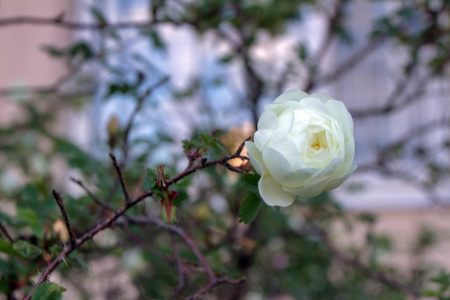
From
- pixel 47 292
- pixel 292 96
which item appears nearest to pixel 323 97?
pixel 292 96

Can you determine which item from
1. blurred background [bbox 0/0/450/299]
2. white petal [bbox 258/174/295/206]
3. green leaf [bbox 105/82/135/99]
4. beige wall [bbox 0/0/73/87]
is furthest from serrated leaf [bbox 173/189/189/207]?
beige wall [bbox 0/0/73/87]

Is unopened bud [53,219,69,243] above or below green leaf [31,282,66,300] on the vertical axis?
above

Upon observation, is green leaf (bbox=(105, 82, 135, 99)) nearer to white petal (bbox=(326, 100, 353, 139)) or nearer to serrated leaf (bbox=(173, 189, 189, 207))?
serrated leaf (bbox=(173, 189, 189, 207))

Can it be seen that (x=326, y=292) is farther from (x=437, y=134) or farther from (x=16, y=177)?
(x=437, y=134)

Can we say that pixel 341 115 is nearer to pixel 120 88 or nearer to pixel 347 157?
pixel 347 157

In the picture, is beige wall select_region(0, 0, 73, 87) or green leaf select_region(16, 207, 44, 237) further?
beige wall select_region(0, 0, 73, 87)

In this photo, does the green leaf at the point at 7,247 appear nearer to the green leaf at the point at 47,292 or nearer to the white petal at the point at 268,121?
the green leaf at the point at 47,292

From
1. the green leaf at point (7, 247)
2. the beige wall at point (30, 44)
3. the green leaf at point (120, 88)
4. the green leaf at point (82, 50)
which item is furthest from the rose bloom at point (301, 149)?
the beige wall at point (30, 44)
